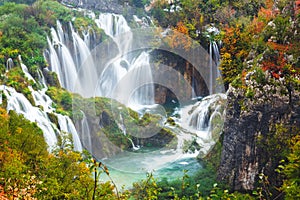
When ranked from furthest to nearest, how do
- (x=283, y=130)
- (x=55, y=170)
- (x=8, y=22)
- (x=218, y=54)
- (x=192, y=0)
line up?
(x=192, y=0), (x=218, y=54), (x=8, y=22), (x=283, y=130), (x=55, y=170)

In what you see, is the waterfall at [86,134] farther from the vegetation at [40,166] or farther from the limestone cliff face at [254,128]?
the limestone cliff face at [254,128]

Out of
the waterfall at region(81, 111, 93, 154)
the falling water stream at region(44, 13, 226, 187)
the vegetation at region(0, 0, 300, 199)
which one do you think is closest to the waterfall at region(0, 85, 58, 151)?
the vegetation at region(0, 0, 300, 199)

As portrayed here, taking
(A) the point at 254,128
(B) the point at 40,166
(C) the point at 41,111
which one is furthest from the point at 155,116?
(B) the point at 40,166

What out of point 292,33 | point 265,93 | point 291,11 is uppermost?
point 291,11

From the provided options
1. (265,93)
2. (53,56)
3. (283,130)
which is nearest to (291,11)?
(265,93)

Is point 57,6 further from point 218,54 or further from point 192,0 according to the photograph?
point 218,54

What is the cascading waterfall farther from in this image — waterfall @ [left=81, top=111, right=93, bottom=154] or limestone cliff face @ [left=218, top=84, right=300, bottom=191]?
limestone cliff face @ [left=218, top=84, right=300, bottom=191]

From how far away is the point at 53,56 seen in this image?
18.2m

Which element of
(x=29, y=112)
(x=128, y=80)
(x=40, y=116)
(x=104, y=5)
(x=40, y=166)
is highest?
(x=104, y=5)

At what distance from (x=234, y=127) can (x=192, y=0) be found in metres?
13.6

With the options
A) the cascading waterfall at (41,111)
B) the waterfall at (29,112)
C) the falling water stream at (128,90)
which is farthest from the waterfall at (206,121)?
the waterfall at (29,112)

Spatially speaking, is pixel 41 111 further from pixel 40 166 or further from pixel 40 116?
pixel 40 166

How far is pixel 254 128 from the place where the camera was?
1155 cm

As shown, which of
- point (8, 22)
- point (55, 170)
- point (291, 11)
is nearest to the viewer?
point (55, 170)
